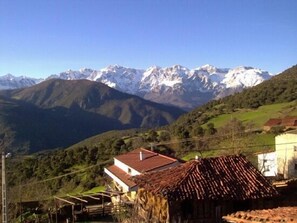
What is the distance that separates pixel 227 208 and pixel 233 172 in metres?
2.05

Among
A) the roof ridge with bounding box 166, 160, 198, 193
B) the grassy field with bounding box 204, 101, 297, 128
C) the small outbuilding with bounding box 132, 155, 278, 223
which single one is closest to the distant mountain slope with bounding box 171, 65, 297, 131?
the grassy field with bounding box 204, 101, 297, 128

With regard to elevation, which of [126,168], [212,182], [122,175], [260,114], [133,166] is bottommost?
[122,175]

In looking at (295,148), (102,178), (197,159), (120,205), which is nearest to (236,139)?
(295,148)

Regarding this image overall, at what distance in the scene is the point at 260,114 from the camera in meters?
72.9

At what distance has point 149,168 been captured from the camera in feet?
113

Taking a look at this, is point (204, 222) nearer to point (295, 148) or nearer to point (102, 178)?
point (295, 148)

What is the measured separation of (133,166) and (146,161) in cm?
135

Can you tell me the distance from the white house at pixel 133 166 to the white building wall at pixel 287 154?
11.6m

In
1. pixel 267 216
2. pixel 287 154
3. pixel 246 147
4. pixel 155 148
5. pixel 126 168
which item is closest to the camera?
pixel 267 216

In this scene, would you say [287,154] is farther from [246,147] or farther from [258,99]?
[258,99]

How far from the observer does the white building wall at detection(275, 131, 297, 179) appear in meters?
41.2

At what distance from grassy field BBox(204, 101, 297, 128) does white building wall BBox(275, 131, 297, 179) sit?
2034cm

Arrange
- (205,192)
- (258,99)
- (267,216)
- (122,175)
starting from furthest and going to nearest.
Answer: (258,99) → (122,175) → (205,192) → (267,216)

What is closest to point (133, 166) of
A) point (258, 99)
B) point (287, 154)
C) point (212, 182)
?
point (287, 154)
